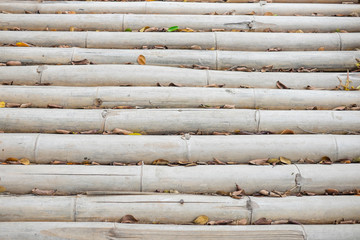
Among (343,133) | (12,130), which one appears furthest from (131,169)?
(343,133)

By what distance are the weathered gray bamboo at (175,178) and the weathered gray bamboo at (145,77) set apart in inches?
40.0

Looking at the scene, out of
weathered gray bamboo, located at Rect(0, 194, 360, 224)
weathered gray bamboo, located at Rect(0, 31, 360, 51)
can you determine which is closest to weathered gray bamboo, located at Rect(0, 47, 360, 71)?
weathered gray bamboo, located at Rect(0, 31, 360, 51)

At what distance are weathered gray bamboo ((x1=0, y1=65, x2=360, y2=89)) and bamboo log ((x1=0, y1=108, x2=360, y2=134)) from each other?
0.41 m

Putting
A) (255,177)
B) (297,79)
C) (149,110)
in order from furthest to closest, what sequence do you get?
(297,79) → (149,110) → (255,177)

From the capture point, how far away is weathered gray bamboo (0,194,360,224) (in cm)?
257

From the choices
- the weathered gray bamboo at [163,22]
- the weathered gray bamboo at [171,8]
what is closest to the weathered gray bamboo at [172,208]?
the weathered gray bamboo at [163,22]

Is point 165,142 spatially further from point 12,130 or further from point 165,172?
point 12,130

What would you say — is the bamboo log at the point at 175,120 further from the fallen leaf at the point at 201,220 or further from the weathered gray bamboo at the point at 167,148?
the fallen leaf at the point at 201,220

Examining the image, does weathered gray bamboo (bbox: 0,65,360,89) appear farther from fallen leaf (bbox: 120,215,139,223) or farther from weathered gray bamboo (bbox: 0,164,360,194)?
fallen leaf (bbox: 120,215,139,223)

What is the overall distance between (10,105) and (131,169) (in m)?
1.41

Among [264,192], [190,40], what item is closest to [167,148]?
[264,192]

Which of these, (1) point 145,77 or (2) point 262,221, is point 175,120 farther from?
(2) point 262,221

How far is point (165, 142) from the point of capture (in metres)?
2.99

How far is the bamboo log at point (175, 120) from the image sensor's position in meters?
3.12
